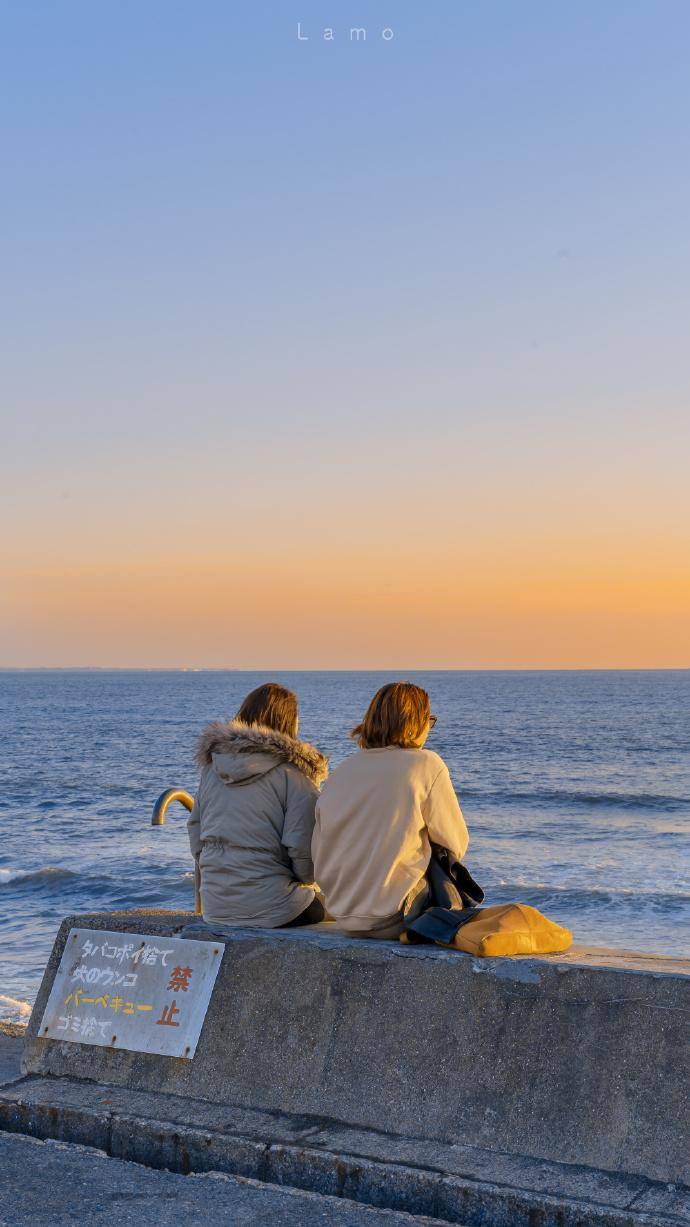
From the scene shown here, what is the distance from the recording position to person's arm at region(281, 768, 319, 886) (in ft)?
15.5

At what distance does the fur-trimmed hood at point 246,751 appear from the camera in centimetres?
466

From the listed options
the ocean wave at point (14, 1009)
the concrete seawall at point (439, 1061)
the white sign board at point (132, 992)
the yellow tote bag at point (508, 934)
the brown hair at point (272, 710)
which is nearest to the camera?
the concrete seawall at point (439, 1061)

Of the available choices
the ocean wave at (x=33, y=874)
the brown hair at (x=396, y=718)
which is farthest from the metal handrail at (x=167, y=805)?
the ocean wave at (x=33, y=874)

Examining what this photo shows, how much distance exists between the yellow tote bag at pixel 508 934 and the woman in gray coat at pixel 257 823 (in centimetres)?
85

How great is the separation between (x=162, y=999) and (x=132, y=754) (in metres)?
42.7

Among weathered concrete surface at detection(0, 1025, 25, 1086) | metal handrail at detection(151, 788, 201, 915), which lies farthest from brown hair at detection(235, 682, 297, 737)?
weathered concrete surface at detection(0, 1025, 25, 1086)

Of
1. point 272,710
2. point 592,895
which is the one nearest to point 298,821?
point 272,710

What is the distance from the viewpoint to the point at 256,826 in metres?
4.70

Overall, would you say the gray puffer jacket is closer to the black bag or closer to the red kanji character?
the red kanji character

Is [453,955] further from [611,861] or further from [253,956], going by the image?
[611,861]

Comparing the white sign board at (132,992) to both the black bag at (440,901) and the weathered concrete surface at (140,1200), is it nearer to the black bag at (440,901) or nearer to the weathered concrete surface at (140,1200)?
the weathered concrete surface at (140,1200)

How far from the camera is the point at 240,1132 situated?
12.9 feet

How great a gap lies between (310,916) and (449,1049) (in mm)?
1031

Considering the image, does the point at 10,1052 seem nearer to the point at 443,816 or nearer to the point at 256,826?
the point at 256,826
